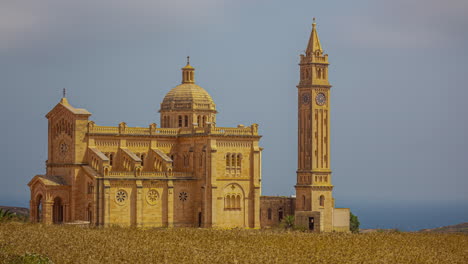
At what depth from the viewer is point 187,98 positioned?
101375mm

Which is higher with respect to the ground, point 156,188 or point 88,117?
point 88,117

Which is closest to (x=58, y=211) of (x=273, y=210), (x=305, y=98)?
(x=273, y=210)

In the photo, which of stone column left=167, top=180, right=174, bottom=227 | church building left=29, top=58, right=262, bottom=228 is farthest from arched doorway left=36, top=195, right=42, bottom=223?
stone column left=167, top=180, right=174, bottom=227

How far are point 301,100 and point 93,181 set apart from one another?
23439 mm

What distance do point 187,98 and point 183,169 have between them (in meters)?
7.92

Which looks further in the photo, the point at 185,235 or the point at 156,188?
the point at 156,188

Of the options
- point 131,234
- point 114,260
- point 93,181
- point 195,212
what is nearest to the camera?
point 114,260

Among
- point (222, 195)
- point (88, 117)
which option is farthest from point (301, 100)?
point (88, 117)

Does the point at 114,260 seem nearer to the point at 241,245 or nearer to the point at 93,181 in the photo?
the point at 241,245

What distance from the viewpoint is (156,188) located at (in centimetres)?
9238

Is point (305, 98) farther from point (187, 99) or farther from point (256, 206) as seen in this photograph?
point (256, 206)

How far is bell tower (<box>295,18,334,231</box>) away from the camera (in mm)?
99562

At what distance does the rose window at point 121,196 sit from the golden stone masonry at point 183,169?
0.09m

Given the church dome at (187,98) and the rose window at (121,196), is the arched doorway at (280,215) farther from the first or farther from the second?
the rose window at (121,196)
